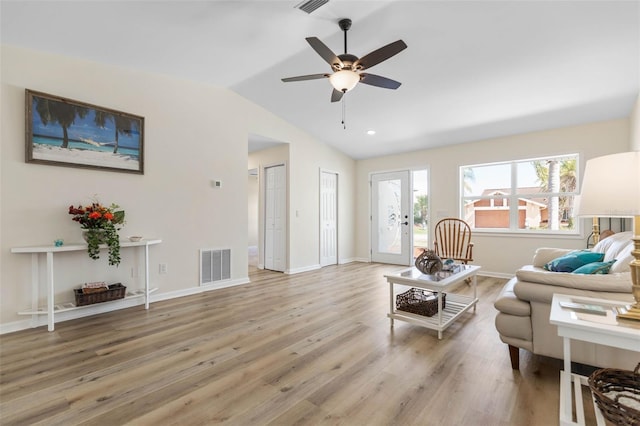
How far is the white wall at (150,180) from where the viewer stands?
2.78 metres

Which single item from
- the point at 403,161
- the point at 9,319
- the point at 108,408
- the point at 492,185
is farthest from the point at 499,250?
the point at 9,319

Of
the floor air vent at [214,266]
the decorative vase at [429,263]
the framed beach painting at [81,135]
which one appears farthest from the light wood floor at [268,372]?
the framed beach painting at [81,135]

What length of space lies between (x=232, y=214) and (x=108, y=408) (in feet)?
10.1

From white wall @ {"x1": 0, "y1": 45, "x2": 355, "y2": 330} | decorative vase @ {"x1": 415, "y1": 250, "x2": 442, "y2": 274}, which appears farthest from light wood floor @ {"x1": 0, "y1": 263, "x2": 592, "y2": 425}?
white wall @ {"x1": 0, "y1": 45, "x2": 355, "y2": 330}

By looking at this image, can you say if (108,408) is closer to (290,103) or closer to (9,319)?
(9,319)

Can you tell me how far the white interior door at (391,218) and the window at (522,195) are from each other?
1155 millimetres

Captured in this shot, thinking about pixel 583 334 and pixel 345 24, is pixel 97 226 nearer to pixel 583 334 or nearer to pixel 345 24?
pixel 345 24

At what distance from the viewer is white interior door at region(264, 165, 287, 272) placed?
5.45m

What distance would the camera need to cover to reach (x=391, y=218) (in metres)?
6.34

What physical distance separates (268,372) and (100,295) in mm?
2224

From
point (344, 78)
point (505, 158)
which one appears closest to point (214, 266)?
point (344, 78)

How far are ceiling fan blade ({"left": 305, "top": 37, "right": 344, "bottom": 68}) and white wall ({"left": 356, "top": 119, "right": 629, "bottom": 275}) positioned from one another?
367cm

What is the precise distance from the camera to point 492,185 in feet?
16.8

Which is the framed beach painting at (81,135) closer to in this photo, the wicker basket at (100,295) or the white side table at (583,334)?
the wicker basket at (100,295)
